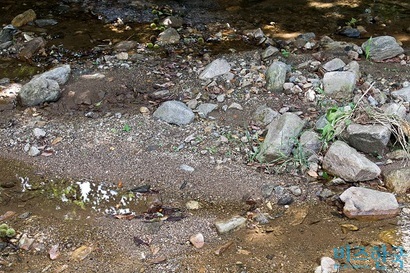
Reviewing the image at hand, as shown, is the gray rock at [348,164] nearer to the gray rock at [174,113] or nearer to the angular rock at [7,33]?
the gray rock at [174,113]

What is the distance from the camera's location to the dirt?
2.47m

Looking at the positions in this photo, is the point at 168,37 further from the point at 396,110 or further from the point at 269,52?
the point at 396,110

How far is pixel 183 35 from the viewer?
4.72 metres

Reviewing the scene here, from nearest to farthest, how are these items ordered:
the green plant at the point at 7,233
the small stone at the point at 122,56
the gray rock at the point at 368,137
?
the green plant at the point at 7,233 < the gray rock at the point at 368,137 < the small stone at the point at 122,56

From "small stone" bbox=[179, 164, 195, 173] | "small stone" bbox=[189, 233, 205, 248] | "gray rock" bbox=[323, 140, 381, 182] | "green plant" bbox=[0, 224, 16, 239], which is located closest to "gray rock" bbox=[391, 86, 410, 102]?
"gray rock" bbox=[323, 140, 381, 182]

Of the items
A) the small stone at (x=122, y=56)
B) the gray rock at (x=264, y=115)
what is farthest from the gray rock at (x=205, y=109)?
the small stone at (x=122, y=56)

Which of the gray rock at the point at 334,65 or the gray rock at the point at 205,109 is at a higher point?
the gray rock at the point at 334,65

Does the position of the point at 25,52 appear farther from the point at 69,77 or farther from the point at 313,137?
the point at 313,137

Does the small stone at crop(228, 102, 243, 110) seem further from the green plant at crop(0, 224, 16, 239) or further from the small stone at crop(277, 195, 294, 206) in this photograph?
the green plant at crop(0, 224, 16, 239)

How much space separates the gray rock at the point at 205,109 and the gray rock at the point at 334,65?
0.92m

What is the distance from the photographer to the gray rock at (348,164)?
290cm

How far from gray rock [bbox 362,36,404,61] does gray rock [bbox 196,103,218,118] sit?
1.45 metres

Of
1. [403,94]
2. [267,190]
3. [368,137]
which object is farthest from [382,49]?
[267,190]

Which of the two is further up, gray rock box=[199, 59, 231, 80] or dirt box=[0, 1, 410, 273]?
gray rock box=[199, 59, 231, 80]
